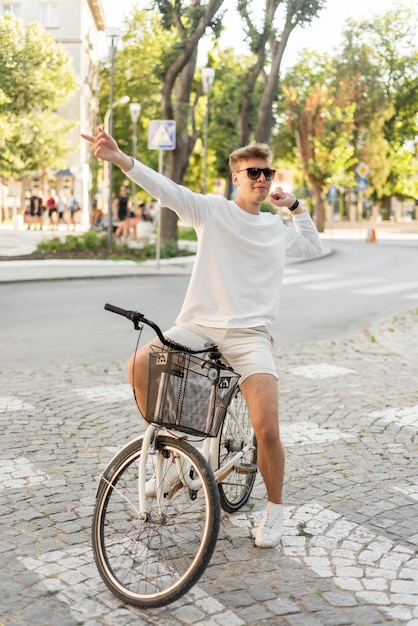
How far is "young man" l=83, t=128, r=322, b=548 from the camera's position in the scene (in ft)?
12.7

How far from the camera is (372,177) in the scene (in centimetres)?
6344

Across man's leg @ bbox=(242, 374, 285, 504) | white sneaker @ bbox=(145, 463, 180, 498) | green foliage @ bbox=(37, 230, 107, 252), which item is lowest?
green foliage @ bbox=(37, 230, 107, 252)

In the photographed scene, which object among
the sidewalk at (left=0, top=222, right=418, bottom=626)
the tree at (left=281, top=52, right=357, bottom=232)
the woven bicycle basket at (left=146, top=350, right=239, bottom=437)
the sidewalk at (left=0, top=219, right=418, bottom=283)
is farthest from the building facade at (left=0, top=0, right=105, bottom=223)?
the woven bicycle basket at (left=146, top=350, right=239, bottom=437)

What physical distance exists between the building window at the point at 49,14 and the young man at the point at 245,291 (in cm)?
5693

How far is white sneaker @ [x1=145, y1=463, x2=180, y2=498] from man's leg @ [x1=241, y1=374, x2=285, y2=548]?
453 millimetres

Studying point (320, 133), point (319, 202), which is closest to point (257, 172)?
point (320, 133)

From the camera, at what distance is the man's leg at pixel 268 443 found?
12.5 feet

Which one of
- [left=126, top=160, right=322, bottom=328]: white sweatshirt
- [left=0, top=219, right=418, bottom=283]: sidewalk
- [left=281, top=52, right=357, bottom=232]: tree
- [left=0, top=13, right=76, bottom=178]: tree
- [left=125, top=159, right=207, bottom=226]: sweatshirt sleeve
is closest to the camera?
[left=125, top=159, right=207, bottom=226]: sweatshirt sleeve

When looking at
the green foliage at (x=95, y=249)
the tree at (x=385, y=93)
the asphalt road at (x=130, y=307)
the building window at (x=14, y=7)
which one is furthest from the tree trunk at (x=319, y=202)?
the asphalt road at (x=130, y=307)

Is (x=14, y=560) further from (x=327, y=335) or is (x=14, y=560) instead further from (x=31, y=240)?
(x=31, y=240)

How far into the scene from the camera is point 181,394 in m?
3.32

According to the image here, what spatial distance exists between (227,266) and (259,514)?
1.37m

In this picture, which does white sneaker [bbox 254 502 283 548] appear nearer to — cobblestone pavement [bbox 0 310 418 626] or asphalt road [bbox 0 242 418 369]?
cobblestone pavement [bbox 0 310 418 626]

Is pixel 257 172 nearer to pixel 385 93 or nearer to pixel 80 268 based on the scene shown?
pixel 80 268
